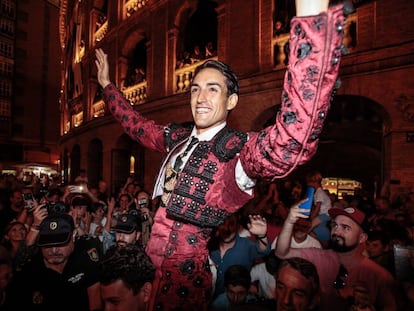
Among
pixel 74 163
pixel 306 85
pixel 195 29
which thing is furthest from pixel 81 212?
pixel 74 163

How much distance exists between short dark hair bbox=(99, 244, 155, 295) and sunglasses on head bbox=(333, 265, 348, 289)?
2081 millimetres

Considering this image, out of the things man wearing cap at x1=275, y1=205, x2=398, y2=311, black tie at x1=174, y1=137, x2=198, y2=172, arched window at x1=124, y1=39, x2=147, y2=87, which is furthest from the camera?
arched window at x1=124, y1=39, x2=147, y2=87

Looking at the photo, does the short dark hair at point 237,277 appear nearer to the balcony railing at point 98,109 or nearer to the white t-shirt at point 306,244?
the white t-shirt at point 306,244

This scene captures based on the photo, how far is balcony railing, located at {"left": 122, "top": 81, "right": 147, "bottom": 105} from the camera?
40.1 ft

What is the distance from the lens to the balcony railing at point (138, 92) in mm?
12227

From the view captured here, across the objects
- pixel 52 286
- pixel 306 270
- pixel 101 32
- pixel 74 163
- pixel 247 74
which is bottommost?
pixel 52 286

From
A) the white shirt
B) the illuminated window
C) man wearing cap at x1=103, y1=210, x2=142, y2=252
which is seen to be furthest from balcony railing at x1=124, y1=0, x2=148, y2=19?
the white shirt

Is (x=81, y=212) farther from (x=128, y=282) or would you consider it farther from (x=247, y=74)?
(x=247, y=74)

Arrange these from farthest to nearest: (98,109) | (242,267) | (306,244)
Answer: (98,109) → (306,244) → (242,267)

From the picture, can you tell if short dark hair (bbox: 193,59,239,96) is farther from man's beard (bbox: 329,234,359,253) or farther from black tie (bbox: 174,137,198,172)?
man's beard (bbox: 329,234,359,253)

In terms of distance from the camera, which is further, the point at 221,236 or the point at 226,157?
the point at 221,236

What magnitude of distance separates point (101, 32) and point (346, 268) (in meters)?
16.1

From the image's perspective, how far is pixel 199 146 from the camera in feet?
5.75

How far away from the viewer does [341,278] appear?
3150 millimetres
